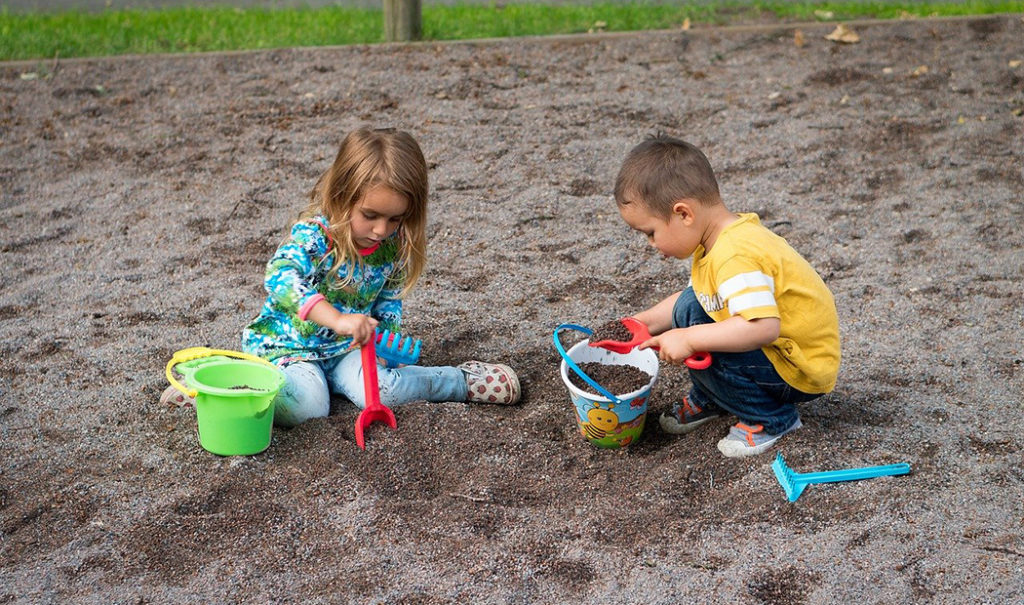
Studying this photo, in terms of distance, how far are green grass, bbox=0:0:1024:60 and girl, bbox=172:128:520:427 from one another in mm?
3223

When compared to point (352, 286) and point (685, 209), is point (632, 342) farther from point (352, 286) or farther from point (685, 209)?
point (352, 286)

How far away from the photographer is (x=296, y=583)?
84.4 inches

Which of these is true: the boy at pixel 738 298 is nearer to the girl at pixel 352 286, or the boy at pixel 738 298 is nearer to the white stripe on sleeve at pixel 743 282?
the white stripe on sleeve at pixel 743 282

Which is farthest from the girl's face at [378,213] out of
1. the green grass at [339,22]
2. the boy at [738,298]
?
the green grass at [339,22]

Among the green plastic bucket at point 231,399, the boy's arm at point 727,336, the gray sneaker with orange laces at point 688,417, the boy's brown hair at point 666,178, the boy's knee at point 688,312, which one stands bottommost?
the gray sneaker with orange laces at point 688,417

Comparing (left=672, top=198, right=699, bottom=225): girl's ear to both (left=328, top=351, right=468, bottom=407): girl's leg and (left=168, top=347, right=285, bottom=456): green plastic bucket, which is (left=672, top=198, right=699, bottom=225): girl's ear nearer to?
(left=328, top=351, right=468, bottom=407): girl's leg

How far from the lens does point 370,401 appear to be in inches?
104

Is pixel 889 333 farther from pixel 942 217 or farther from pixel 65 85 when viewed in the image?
pixel 65 85

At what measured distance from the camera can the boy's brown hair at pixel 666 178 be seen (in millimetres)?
2402

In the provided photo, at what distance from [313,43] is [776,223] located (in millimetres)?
3013

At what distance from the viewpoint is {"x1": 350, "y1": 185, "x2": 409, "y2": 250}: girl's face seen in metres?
2.62

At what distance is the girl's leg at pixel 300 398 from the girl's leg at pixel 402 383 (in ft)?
0.26

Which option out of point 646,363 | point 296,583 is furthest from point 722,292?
point 296,583

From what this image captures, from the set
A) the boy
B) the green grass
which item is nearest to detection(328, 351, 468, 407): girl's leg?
the boy
